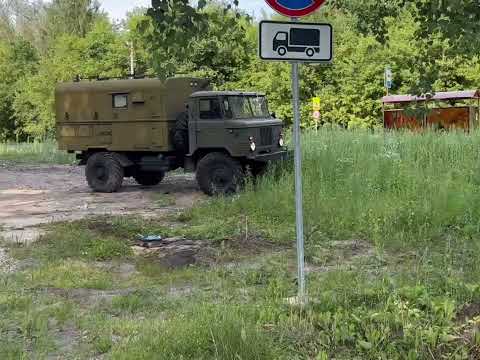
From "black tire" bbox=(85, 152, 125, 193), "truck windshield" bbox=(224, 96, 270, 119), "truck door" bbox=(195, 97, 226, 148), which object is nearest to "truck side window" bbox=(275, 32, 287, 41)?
"truck door" bbox=(195, 97, 226, 148)

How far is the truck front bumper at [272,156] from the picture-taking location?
40.6 ft

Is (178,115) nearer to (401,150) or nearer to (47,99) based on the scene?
(401,150)

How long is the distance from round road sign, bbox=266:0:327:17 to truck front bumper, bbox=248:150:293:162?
8013mm

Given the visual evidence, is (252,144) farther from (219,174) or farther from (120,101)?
(120,101)

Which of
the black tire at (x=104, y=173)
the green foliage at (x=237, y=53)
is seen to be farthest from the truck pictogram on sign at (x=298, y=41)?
the black tire at (x=104, y=173)

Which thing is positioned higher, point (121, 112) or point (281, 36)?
point (281, 36)

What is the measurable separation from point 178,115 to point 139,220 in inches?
171

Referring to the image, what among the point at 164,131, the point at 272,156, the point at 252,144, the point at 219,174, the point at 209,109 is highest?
the point at 209,109

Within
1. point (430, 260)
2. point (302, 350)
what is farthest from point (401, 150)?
point (302, 350)

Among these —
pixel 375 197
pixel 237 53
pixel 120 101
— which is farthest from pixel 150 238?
pixel 120 101

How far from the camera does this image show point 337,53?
28.0 m

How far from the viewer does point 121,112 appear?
13.9 meters

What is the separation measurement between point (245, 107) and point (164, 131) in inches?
69.3

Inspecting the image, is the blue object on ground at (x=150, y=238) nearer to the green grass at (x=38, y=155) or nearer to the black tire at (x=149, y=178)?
the black tire at (x=149, y=178)
